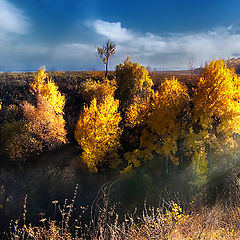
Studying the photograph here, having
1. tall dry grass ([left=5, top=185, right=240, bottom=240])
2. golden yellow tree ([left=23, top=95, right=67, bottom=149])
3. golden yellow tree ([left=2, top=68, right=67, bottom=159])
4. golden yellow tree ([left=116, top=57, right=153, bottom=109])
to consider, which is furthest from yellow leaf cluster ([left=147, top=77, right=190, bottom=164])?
golden yellow tree ([left=2, top=68, right=67, bottom=159])

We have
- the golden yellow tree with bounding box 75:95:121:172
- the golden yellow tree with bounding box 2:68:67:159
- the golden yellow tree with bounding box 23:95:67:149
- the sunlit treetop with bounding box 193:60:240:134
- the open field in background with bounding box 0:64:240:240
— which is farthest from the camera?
the golden yellow tree with bounding box 23:95:67:149

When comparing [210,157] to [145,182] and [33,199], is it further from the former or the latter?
[33,199]

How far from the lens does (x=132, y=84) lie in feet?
108

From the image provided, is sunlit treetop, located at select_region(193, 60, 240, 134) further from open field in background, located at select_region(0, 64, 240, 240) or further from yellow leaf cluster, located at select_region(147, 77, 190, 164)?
open field in background, located at select_region(0, 64, 240, 240)

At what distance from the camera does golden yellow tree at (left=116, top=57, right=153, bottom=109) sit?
32562mm

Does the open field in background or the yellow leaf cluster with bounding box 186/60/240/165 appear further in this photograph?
the yellow leaf cluster with bounding box 186/60/240/165

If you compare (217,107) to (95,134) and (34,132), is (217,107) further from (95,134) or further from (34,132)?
(34,132)

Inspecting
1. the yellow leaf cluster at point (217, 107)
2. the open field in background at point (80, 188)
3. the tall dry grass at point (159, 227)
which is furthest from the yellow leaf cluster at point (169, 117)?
the tall dry grass at point (159, 227)

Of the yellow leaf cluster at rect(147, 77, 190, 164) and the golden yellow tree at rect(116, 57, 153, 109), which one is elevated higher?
the golden yellow tree at rect(116, 57, 153, 109)

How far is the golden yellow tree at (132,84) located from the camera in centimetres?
3256

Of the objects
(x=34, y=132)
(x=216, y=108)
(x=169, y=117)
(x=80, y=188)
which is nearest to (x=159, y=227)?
(x=169, y=117)

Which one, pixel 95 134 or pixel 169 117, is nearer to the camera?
pixel 169 117

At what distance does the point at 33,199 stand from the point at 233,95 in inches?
935

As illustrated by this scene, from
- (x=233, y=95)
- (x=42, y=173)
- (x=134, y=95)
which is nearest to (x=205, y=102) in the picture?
(x=233, y=95)
